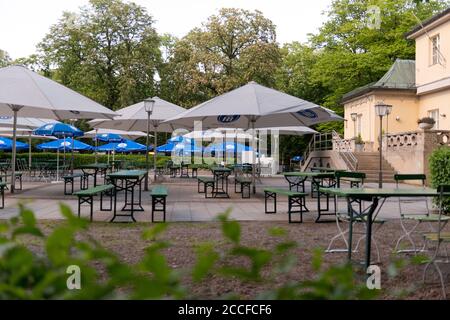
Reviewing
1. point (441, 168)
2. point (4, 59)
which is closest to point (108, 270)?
point (441, 168)

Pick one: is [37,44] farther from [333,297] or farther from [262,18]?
[333,297]

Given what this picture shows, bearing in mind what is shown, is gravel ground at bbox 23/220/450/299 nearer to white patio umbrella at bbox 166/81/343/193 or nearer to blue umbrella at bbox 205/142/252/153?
white patio umbrella at bbox 166/81/343/193

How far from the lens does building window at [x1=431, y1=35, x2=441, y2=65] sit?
24.5 m

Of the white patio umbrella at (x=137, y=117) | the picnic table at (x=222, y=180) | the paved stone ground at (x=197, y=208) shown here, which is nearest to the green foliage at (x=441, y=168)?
the paved stone ground at (x=197, y=208)

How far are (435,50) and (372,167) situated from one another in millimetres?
8008

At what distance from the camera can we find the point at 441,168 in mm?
10219

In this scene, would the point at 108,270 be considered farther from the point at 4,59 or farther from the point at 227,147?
the point at 4,59

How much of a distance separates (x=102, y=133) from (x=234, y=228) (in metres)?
23.7

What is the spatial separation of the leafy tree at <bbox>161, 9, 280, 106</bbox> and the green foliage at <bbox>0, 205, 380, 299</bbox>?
3401 centimetres

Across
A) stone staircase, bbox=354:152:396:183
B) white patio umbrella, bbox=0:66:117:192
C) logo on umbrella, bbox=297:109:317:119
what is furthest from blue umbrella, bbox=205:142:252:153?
white patio umbrella, bbox=0:66:117:192

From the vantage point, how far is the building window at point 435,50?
24484 millimetres

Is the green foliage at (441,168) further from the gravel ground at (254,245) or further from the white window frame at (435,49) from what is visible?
the white window frame at (435,49)

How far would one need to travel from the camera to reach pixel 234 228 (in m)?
0.99
